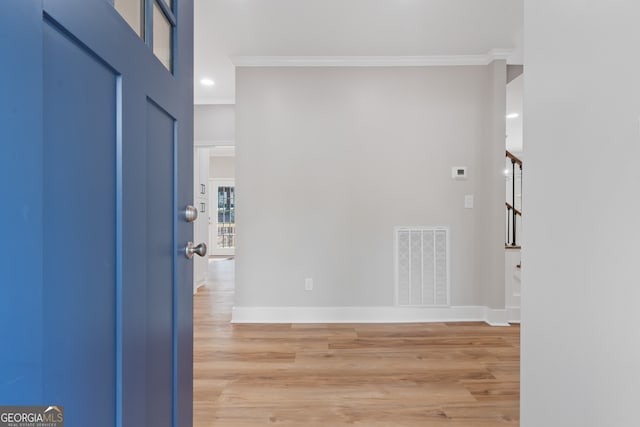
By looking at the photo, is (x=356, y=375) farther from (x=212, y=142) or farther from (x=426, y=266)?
(x=212, y=142)

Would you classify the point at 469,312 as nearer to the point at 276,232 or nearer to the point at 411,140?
the point at 411,140

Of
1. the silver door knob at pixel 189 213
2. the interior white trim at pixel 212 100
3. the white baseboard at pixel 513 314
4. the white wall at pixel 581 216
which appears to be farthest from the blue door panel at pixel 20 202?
the interior white trim at pixel 212 100

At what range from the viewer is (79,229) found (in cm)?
58

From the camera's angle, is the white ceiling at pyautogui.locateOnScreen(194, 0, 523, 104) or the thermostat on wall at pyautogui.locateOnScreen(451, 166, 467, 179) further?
the thermostat on wall at pyautogui.locateOnScreen(451, 166, 467, 179)

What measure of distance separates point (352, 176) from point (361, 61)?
1.09m

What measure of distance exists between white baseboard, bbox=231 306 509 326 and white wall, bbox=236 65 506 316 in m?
0.06

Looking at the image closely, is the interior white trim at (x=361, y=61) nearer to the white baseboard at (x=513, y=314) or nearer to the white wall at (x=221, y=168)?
the white baseboard at (x=513, y=314)

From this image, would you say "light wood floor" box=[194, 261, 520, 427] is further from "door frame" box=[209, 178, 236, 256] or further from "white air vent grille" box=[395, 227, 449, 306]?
"door frame" box=[209, 178, 236, 256]

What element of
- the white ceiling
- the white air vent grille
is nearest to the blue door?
the white ceiling

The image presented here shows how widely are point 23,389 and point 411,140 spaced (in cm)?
329

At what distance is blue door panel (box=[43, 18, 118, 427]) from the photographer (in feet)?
1.66

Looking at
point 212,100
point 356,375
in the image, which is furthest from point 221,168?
point 356,375

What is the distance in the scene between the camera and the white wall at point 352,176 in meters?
3.32

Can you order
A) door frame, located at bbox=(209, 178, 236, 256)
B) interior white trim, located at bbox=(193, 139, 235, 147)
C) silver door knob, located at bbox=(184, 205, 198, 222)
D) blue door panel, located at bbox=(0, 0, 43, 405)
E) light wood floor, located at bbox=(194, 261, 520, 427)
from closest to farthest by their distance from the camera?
blue door panel, located at bbox=(0, 0, 43, 405) < silver door knob, located at bbox=(184, 205, 198, 222) < light wood floor, located at bbox=(194, 261, 520, 427) < interior white trim, located at bbox=(193, 139, 235, 147) < door frame, located at bbox=(209, 178, 236, 256)
